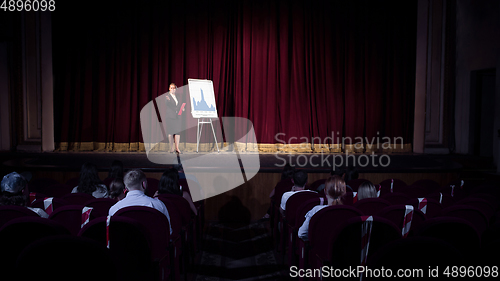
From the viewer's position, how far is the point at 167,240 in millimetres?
2412

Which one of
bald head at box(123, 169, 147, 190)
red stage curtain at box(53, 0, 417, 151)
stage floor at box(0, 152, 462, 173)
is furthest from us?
red stage curtain at box(53, 0, 417, 151)

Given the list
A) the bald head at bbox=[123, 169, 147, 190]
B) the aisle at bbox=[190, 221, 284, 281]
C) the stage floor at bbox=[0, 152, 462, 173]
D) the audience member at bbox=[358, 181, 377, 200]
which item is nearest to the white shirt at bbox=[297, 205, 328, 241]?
the audience member at bbox=[358, 181, 377, 200]

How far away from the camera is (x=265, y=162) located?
6723mm

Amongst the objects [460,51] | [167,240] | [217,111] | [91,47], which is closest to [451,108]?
[460,51]

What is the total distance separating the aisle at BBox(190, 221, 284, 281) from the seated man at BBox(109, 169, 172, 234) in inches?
42.8

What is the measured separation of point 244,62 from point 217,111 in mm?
1333

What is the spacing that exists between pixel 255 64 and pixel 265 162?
2998 mm

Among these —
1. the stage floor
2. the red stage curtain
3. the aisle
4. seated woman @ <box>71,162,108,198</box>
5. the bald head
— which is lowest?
the aisle

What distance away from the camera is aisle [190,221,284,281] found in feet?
11.1

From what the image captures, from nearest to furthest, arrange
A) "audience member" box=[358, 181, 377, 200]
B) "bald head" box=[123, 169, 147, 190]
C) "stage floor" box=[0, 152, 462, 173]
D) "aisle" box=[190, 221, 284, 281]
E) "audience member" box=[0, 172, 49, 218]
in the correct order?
"audience member" box=[0, 172, 49, 218] < "bald head" box=[123, 169, 147, 190] < "audience member" box=[358, 181, 377, 200] < "aisle" box=[190, 221, 284, 281] < "stage floor" box=[0, 152, 462, 173]

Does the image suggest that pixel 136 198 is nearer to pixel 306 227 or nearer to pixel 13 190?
pixel 13 190

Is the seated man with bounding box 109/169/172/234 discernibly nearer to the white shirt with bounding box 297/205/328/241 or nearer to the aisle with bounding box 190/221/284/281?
the white shirt with bounding box 297/205/328/241

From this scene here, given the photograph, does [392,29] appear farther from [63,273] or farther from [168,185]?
[63,273]

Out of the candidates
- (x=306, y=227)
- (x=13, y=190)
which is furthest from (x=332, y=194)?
(x=13, y=190)
